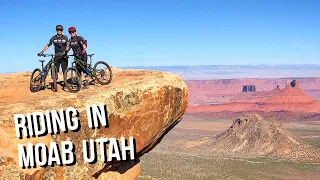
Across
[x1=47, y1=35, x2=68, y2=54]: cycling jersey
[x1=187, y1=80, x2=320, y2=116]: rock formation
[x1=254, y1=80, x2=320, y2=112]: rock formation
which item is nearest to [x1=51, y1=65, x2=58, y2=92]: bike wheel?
[x1=47, y1=35, x2=68, y2=54]: cycling jersey

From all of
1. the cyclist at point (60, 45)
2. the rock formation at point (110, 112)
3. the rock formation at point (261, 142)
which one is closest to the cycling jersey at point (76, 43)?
the cyclist at point (60, 45)

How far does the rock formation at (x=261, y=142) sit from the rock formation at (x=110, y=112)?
5442 cm

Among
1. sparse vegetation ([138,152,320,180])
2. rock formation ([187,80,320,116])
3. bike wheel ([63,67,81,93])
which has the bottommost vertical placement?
rock formation ([187,80,320,116])

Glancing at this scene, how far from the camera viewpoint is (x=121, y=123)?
1337 centimetres

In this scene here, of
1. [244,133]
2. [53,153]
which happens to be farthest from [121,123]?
[244,133]

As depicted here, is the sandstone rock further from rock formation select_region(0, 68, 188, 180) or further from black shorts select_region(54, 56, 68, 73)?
black shorts select_region(54, 56, 68, 73)

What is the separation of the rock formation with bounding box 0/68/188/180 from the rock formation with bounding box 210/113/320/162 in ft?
179

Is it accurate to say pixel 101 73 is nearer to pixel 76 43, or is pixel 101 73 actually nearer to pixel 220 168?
pixel 76 43

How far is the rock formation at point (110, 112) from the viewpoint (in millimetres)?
11109

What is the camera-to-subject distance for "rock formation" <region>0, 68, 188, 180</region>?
11109 mm

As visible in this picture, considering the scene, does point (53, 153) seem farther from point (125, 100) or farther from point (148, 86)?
point (148, 86)

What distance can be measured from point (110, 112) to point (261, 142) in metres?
64.8

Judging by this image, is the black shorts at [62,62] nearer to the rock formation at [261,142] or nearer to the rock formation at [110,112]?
the rock formation at [110,112]

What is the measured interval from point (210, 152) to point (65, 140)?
6371 cm
